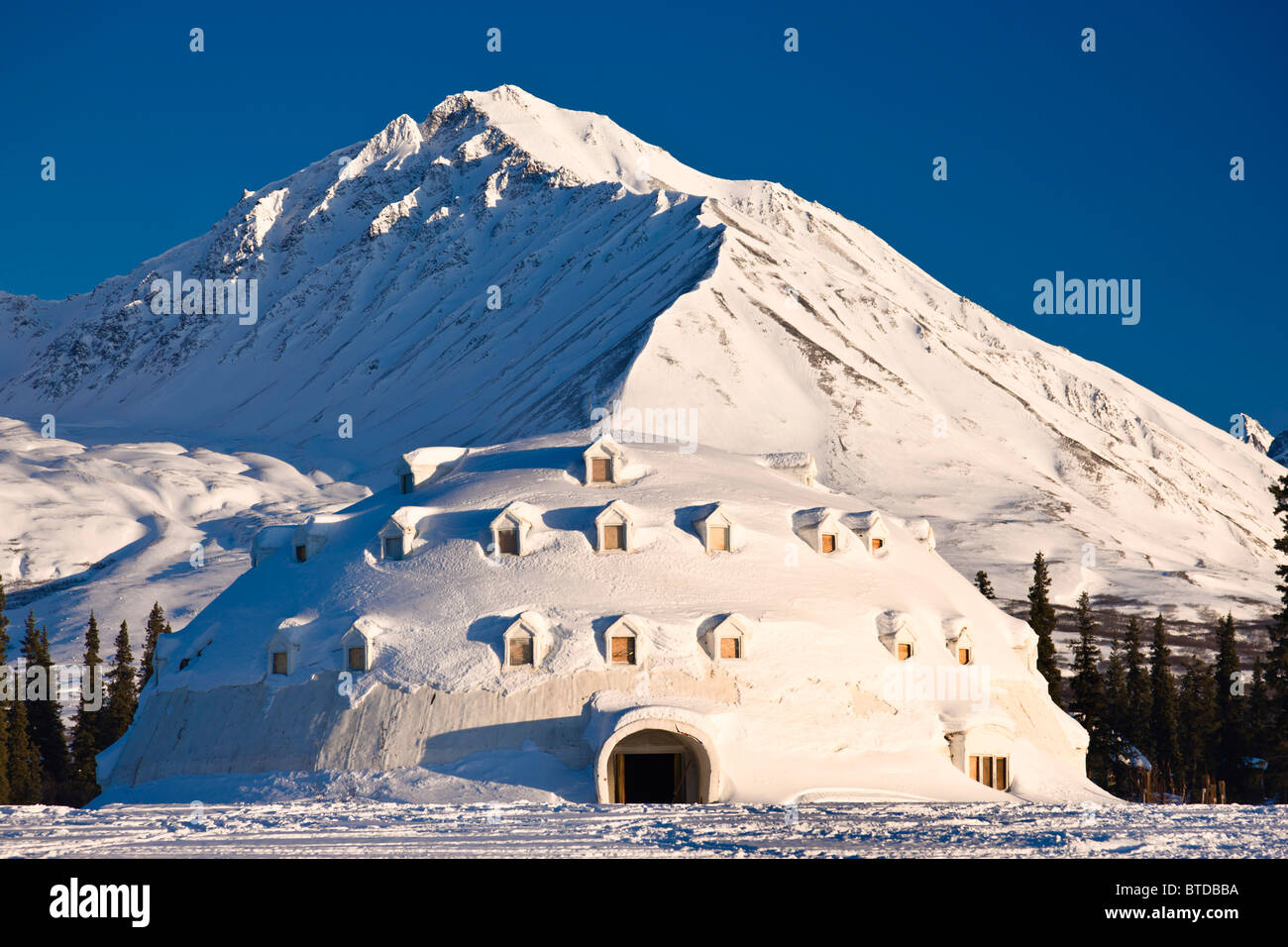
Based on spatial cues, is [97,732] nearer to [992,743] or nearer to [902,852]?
[992,743]

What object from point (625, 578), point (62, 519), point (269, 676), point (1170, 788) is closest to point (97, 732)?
point (269, 676)

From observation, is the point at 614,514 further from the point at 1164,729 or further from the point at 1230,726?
the point at 1230,726

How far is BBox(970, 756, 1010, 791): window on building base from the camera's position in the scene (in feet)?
144

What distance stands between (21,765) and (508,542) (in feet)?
130

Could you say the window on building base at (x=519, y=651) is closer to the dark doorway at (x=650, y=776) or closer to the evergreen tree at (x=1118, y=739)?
the dark doorway at (x=650, y=776)

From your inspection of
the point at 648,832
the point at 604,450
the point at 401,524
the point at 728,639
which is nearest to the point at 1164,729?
the point at 604,450

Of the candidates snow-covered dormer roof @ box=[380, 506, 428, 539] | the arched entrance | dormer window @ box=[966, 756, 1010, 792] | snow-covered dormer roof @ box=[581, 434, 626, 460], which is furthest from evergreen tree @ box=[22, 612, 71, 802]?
dormer window @ box=[966, 756, 1010, 792]

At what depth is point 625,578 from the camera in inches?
1702

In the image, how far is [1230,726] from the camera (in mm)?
90062

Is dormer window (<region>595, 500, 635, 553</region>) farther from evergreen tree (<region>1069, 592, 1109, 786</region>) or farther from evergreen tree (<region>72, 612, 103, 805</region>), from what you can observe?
evergreen tree (<region>1069, 592, 1109, 786</region>)

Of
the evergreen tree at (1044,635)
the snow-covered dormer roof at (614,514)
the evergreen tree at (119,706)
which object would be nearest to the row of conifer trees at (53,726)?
the evergreen tree at (119,706)

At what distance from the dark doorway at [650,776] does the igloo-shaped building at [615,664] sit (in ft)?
0.23

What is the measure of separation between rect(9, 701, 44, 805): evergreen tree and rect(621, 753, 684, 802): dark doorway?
39.6m
